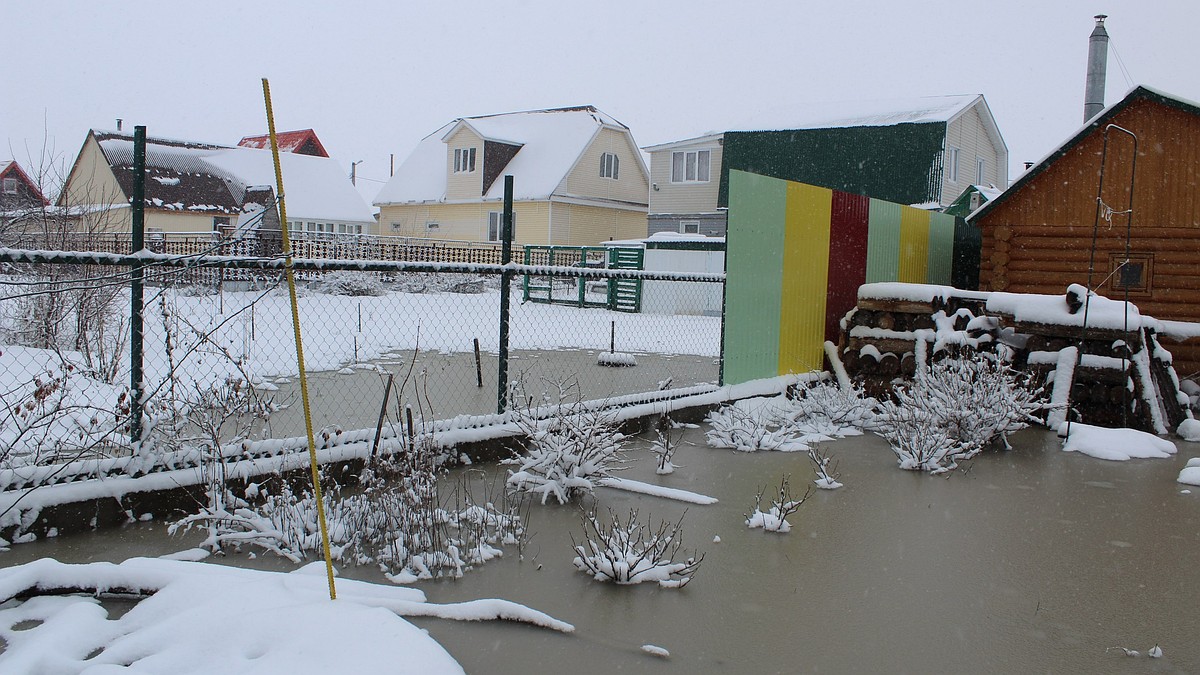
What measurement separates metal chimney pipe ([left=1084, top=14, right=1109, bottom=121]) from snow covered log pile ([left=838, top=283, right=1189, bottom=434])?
18.0m

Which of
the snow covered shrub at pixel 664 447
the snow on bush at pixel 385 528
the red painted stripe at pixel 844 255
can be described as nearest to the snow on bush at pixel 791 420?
the snow covered shrub at pixel 664 447

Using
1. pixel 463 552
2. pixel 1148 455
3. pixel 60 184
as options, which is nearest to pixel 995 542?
pixel 463 552

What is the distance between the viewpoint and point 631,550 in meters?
4.47

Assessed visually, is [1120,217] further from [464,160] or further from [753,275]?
[464,160]

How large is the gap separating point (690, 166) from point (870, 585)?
28.4 metres

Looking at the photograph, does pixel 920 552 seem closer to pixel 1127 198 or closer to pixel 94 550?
pixel 94 550

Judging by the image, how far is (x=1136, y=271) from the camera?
43.2 ft

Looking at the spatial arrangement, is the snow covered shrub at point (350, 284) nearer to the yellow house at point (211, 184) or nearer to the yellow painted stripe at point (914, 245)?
the yellow house at point (211, 184)

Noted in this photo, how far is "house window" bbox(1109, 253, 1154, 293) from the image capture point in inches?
517

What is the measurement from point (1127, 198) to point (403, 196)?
30.3 metres

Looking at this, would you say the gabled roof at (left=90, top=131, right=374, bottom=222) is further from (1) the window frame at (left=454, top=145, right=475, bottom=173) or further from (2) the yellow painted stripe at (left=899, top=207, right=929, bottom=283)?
(2) the yellow painted stripe at (left=899, top=207, right=929, bottom=283)

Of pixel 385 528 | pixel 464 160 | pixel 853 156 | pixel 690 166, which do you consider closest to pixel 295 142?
pixel 464 160

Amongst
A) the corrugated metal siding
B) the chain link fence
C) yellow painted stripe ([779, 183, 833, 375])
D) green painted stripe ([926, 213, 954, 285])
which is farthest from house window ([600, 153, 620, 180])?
yellow painted stripe ([779, 183, 833, 375])

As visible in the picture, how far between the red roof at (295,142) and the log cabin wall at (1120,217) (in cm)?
3821
